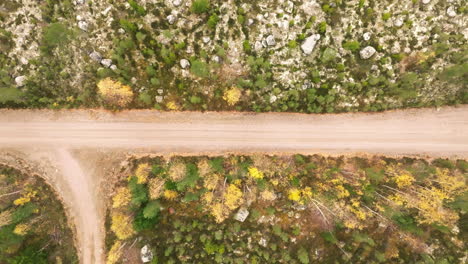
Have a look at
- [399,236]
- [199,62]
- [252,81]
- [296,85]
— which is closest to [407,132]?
[399,236]

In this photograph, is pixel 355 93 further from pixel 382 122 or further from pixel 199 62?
pixel 199 62

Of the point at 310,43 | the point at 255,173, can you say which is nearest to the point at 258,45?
the point at 310,43

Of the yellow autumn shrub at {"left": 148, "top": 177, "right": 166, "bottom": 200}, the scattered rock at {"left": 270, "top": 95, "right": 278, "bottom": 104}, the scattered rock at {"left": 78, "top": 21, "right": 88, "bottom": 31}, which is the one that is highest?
the scattered rock at {"left": 78, "top": 21, "right": 88, "bottom": 31}

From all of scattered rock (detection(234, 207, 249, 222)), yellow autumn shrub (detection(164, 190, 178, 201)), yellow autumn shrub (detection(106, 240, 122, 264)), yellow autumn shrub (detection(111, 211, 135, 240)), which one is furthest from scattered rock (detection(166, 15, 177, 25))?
yellow autumn shrub (detection(106, 240, 122, 264))

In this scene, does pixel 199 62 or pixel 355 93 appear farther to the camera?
pixel 355 93

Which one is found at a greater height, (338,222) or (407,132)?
(407,132)

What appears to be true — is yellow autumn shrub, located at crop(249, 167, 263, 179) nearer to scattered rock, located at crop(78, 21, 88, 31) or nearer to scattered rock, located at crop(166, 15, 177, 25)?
scattered rock, located at crop(166, 15, 177, 25)

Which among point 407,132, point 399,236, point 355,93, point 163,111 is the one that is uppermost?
point 355,93
